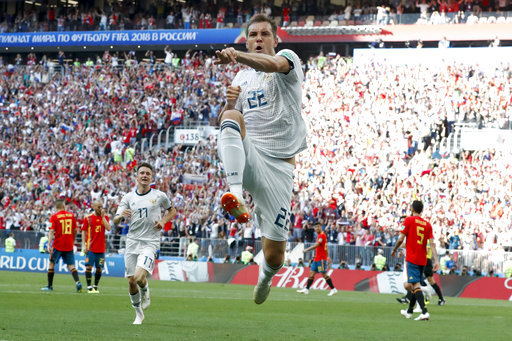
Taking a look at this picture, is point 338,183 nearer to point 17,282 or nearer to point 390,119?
point 390,119

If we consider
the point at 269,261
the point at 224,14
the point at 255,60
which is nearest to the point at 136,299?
the point at 269,261

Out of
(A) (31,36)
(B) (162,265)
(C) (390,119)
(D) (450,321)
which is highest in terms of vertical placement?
(A) (31,36)

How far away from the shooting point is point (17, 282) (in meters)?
26.1

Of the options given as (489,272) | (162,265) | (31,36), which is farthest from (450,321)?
(31,36)

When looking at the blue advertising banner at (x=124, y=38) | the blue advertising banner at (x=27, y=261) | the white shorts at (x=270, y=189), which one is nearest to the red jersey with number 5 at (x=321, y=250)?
the blue advertising banner at (x=27, y=261)

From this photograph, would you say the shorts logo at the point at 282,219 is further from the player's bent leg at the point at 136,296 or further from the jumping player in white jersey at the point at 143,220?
the jumping player in white jersey at the point at 143,220

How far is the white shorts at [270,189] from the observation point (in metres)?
8.44

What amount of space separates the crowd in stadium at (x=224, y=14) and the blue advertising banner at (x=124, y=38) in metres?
1.01

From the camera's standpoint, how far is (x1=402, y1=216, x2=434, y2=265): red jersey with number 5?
17.8 metres

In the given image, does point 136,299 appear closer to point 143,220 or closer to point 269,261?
point 143,220

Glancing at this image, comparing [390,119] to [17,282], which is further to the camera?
[390,119]

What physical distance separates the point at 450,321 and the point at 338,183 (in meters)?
17.8

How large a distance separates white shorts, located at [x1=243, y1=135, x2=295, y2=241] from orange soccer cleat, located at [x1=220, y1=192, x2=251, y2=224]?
0.89 m

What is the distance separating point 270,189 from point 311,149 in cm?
2922
